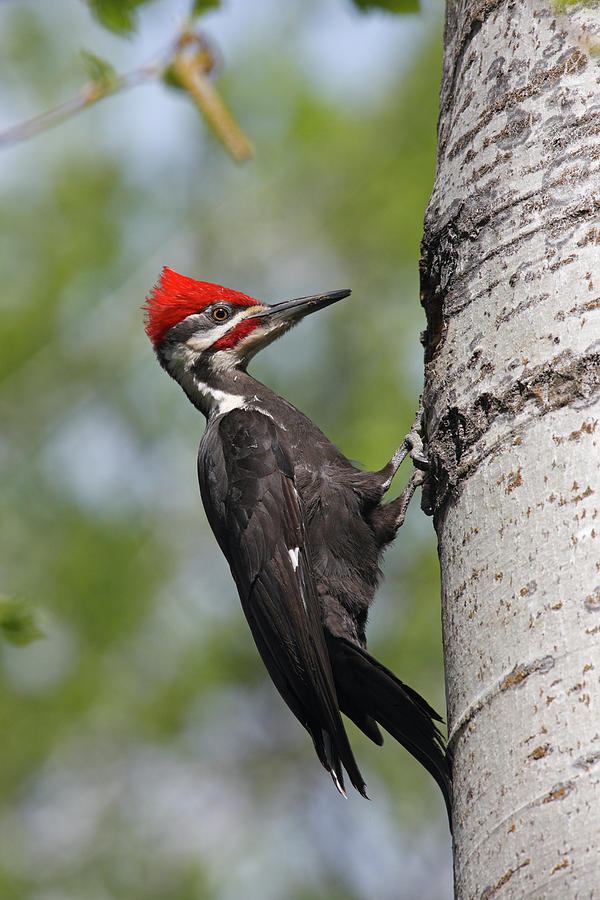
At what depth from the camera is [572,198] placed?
1.55 m

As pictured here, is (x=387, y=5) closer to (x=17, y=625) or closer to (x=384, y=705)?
(x=17, y=625)

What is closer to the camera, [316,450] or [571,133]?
[571,133]

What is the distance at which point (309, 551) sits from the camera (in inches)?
118

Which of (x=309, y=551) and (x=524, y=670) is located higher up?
(x=309, y=551)

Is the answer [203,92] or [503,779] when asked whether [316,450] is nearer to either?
[203,92]

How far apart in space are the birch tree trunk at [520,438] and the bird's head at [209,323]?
6.26 feet

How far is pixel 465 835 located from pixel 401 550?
184 inches

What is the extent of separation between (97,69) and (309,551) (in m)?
1.67

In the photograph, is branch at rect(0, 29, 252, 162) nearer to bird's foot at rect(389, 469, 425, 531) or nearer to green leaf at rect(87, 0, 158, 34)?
green leaf at rect(87, 0, 158, 34)

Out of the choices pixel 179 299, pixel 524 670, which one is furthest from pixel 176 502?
pixel 524 670

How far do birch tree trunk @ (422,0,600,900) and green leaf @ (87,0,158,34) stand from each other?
0.63 metres

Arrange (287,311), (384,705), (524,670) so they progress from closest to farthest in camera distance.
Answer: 1. (524,670)
2. (384,705)
3. (287,311)

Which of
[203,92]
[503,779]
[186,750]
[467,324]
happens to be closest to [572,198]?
[467,324]

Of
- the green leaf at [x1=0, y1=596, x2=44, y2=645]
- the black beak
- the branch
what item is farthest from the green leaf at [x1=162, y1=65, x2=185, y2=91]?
the black beak
